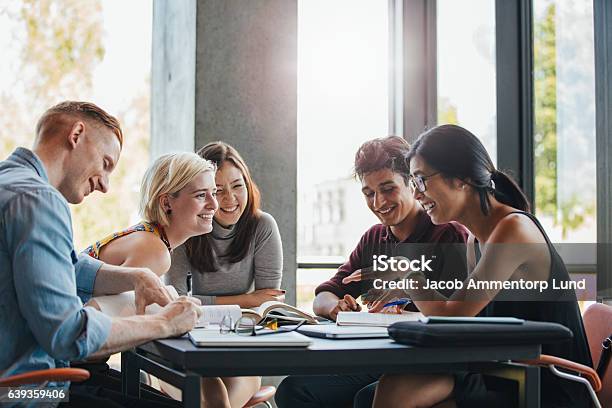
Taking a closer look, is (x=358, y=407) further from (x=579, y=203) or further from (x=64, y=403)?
(x=579, y=203)

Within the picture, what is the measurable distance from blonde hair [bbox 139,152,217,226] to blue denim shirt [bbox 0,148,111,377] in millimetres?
1165

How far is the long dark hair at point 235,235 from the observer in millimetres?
3410

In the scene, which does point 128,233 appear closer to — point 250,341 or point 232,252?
point 232,252

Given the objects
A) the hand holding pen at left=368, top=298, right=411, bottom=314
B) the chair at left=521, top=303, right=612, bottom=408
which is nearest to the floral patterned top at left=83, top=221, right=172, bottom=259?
the hand holding pen at left=368, top=298, right=411, bottom=314

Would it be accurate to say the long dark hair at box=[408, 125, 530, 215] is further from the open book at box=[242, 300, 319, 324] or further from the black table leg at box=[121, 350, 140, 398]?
the black table leg at box=[121, 350, 140, 398]

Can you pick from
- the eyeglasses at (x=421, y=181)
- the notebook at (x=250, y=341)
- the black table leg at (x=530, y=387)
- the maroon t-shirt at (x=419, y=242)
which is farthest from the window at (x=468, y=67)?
the notebook at (x=250, y=341)

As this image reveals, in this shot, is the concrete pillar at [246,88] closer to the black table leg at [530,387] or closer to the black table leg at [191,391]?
the black table leg at [530,387]

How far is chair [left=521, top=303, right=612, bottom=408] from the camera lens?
204 centimetres

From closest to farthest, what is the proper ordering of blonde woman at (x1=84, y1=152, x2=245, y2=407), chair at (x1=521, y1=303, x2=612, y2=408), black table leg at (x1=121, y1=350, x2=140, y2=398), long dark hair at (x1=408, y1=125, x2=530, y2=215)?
1. chair at (x1=521, y1=303, x2=612, y2=408)
2. black table leg at (x1=121, y1=350, x2=140, y2=398)
3. long dark hair at (x1=408, y1=125, x2=530, y2=215)
4. blonde woman at (x1=84, y1=152, x2=245, y2=407)

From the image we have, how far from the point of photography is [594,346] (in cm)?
250

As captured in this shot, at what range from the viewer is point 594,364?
8.03 ft

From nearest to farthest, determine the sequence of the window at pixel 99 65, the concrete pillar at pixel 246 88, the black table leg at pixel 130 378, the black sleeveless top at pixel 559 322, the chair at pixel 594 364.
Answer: the chair at pixel 594 364, the black sleeveless top at pixel 559 322, the black table leg at pixel 130 378, the concrete pillar at pixel 246 88, the window at pixel 99 65

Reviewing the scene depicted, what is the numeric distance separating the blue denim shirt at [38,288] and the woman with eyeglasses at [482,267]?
2.52 ft

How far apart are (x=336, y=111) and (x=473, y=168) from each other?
2275 millimetres
